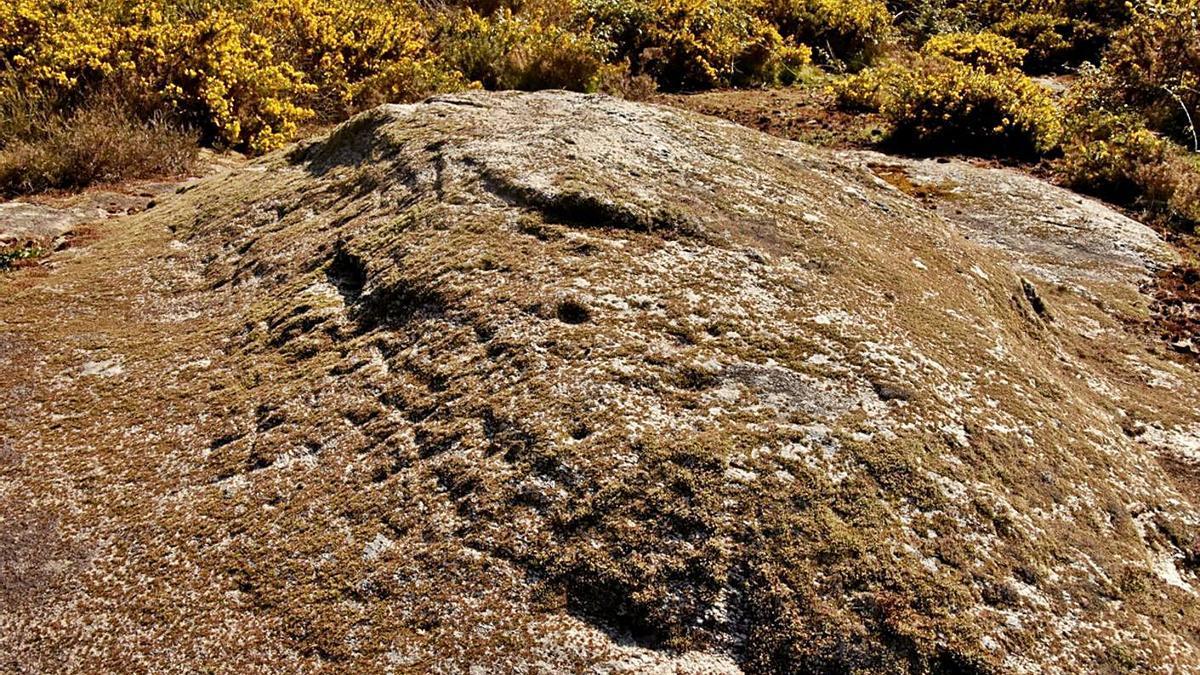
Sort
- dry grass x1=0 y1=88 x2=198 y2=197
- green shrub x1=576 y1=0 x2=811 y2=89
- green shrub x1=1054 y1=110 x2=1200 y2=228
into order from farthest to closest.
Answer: green shrub x1=576 y1=0 x2=811 y2=89
green shrub x1=1054 y1=110 x2=1200 y2=228
dry grass x1=0 y1=88 x2=198 y2=197

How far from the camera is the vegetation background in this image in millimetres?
8141

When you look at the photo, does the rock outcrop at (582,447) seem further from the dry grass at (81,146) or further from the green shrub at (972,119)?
the green shrub at (972,119)

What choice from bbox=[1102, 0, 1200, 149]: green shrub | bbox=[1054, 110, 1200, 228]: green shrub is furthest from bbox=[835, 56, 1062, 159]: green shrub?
bbox=[1102, 0, 1200, 149]: green shrub

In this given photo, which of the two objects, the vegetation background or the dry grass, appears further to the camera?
the vegetation background

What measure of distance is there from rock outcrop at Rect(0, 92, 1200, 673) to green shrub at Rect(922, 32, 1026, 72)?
1332 centimetres

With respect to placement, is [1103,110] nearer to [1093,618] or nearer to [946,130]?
[946,130]

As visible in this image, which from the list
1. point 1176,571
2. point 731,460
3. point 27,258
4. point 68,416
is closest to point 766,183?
point 731,460

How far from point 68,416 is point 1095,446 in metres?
4.34

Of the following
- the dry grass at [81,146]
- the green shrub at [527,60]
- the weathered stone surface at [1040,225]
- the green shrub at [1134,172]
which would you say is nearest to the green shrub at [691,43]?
the green shrub at [527,60]

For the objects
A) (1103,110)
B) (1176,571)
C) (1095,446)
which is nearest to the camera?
(1176,571)

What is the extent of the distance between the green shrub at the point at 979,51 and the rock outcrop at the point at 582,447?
43.7ft

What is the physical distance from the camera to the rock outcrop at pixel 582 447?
2275 mm

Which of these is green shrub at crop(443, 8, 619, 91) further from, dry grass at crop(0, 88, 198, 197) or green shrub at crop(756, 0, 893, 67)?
green shrub at crop(756, 0, 893, 67)

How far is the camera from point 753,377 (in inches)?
116
